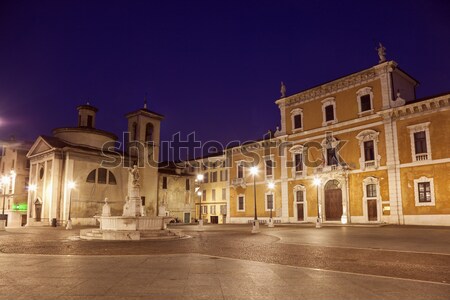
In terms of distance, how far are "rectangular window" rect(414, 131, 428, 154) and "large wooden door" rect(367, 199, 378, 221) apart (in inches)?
232

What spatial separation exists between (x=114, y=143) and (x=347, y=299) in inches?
1942

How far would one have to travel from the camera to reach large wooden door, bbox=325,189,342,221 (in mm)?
35562

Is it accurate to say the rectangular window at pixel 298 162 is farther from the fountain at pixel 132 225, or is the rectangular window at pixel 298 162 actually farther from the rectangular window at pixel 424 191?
the fountain at pixel 132 225

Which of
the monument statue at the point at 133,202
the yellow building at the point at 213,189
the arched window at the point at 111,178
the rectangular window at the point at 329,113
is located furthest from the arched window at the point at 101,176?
the rectangular window at the point at 329,113

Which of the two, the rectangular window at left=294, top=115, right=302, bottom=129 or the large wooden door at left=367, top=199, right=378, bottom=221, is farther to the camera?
the rectangular window at left=294, top=115, right=302, bottom=129

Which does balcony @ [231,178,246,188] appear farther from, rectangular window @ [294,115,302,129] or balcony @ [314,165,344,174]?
balcony @ [314,165,344,174]

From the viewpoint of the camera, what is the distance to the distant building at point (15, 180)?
48.4 metres

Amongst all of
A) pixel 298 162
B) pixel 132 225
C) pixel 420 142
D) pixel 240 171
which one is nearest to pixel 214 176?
pixel 240 171

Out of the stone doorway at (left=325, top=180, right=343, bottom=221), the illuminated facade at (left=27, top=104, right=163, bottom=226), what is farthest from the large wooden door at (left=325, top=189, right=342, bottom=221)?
the illuminated facade at (left=27, top=104, right=163, bottom=226)

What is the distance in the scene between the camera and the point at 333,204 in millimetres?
36219

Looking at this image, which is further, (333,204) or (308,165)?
(308,165)

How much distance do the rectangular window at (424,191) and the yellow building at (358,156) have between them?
3.1 inches

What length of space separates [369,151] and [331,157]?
416 centimetres

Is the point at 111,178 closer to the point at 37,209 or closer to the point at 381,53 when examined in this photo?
→ the point at 37,209
